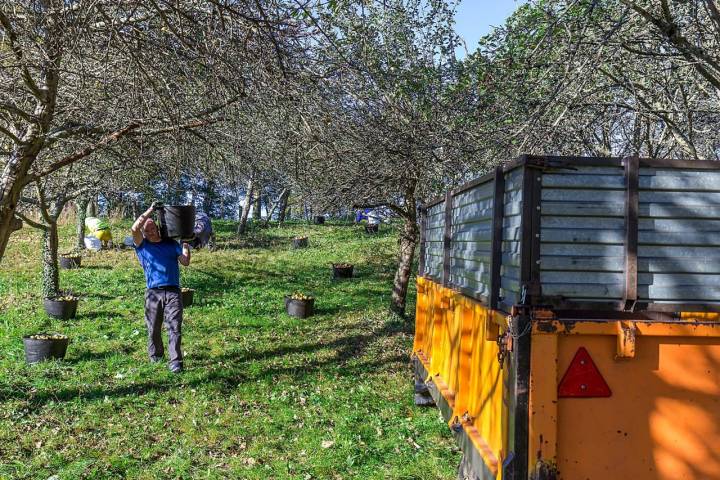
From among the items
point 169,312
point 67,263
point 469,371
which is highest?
point 67,263

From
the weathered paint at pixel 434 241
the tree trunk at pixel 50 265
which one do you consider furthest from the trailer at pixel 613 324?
Result: the tree trunk at pixel 50 265

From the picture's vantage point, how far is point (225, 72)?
16.9ft

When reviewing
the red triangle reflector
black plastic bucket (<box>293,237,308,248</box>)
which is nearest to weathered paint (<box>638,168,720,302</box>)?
the red triangle reflector

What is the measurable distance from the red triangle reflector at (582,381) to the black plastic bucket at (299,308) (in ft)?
27.5

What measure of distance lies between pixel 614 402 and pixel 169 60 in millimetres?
4521

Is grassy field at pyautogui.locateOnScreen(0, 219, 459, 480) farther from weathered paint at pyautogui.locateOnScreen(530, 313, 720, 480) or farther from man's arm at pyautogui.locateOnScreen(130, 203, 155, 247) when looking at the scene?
weathered paint at pyautogui.locateOnScreen(530, 313, 720, 480)

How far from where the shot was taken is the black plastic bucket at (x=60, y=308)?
9.38 meters

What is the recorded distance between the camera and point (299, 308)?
1056cm

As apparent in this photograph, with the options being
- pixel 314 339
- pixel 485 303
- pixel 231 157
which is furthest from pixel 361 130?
pixel 485 303

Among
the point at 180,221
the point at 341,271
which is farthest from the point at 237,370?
the point at 341,271

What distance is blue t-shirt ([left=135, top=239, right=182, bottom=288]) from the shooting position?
22.2ft

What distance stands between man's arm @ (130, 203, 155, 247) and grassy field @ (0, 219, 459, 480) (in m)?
Result: 1.56

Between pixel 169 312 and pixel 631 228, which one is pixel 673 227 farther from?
pixel 169 312

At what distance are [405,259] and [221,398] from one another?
521cm
